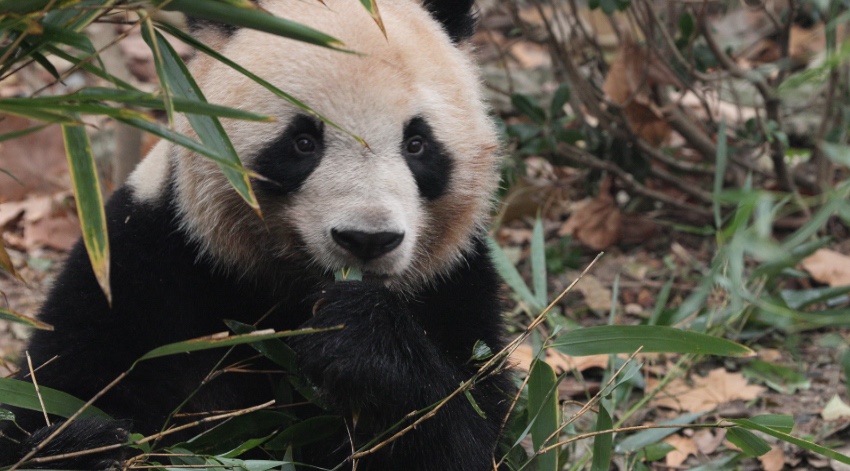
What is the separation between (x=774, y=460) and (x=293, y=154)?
2367 millimetres

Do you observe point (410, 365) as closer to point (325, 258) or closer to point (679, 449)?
point (325, 258)

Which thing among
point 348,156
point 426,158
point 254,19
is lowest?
point 426,158

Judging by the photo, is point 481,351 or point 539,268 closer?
point 481,351

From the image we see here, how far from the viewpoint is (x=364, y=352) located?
2672mm

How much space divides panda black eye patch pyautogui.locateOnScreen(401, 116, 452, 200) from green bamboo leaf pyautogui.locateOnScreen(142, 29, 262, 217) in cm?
62

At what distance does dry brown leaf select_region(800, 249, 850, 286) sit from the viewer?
4.99m

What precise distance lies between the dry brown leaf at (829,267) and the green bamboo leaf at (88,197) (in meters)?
3.92

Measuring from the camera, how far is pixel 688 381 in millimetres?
4570

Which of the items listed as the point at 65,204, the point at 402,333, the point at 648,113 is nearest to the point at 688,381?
the point at 648,113

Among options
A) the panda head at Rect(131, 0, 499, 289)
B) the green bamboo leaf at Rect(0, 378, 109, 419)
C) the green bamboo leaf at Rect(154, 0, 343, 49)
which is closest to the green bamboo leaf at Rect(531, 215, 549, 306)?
the panda head at Rect(131, 0, 499, 289)

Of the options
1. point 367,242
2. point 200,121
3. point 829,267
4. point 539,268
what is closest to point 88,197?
point 200,121

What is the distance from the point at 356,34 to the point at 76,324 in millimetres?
1235

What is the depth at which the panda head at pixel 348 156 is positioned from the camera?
2678 mm

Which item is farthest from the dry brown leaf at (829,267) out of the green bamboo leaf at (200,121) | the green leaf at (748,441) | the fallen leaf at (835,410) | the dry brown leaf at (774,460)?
the green bamboo leaf at (200,121)
